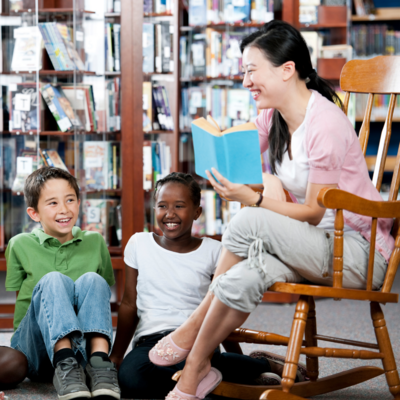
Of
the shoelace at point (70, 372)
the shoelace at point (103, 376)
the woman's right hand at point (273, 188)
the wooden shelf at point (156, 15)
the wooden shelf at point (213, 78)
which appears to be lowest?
the shoelace at point (103, 376)

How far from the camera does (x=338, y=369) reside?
1870mm

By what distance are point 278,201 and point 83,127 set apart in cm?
149

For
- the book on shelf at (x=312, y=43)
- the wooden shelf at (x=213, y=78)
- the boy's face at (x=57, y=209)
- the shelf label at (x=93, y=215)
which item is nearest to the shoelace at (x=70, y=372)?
the boy's face at (x=57, y=209)

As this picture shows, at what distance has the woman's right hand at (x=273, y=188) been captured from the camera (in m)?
1.50

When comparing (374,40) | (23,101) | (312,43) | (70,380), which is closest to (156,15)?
(23,101)

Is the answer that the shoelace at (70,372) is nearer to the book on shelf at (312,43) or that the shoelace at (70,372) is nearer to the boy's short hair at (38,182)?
the boy's short hair at (38,182)

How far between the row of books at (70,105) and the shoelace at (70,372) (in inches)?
55.7

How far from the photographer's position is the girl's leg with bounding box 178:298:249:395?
4.35 ft

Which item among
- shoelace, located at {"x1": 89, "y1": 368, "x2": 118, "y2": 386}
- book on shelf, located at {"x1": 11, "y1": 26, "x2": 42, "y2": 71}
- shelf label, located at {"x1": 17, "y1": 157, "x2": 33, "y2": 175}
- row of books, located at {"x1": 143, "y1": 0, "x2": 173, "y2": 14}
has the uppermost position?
row of books, located at {"x1": 143, "y1": 0, "x2": 173, "y2": 14}

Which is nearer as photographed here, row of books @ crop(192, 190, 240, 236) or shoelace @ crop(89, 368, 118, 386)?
shoelace @ crop(89, 368, 118, 386)

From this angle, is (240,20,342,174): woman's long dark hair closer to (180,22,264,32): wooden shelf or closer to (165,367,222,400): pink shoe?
(165,367,222,400): pink shoe

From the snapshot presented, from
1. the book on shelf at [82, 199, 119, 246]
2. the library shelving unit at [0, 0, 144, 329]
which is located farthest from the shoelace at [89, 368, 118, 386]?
the book on shelf at [82, 199, 119, 246]

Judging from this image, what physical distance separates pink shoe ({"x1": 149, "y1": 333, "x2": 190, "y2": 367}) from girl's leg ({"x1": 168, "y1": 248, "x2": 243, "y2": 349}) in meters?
0.01

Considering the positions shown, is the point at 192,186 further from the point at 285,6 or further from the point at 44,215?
the point at 285,6
